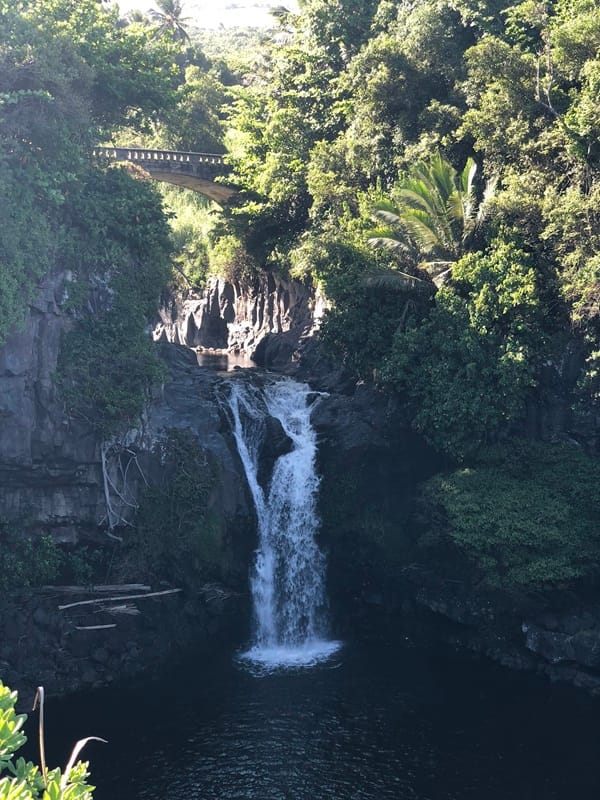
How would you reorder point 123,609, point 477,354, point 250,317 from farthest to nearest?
1. point 250,317
2. point 477,354
3. point 123,609

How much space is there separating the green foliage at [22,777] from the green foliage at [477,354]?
22806 mm

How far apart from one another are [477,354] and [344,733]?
13.2m

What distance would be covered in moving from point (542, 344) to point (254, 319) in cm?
2515

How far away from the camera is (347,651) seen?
30.6 metres

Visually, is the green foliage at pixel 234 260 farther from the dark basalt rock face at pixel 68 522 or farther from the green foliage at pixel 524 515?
the green foliage at pixel 524 515

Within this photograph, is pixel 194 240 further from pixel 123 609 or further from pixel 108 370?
pixel 123 609

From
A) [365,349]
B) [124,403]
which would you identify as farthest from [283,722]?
[365,349]

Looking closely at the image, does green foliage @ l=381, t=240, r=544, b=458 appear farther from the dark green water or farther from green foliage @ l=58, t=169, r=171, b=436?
green foliage @ l=58, t=169, r=171, b=436

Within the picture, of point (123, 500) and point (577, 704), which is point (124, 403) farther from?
point (577, 704)

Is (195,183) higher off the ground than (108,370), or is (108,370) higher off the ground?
(195,183)

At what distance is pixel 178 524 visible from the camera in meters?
32.2

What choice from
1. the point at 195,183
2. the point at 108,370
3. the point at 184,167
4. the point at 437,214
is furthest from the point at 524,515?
the point at 195,183

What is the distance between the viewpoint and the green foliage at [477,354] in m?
30.5

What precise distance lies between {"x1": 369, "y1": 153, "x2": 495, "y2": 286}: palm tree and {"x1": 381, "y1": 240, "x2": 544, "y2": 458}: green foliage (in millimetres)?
1490
